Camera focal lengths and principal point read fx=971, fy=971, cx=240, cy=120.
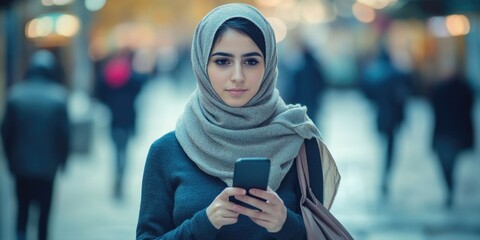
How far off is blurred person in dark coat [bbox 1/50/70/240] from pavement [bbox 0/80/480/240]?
46 cm

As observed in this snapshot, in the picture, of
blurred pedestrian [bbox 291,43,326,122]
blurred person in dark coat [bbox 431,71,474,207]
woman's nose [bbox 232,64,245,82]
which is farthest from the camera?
blurred pedestrian [bbox 291,43,326,122]

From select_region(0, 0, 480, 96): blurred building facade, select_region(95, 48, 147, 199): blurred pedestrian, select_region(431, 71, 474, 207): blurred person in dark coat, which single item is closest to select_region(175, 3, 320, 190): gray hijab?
select_region(0, 0, 480, 96): blurred building facade

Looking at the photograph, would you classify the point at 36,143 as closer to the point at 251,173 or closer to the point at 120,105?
the point at 120,105

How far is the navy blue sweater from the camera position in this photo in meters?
3.23

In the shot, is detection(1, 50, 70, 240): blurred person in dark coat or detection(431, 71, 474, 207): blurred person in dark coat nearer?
detection(1, 50, 70, 240): blurred person in dark coat

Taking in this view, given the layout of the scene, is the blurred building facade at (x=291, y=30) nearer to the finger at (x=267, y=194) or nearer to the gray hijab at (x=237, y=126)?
the gray hijab at (x=237, y=126)

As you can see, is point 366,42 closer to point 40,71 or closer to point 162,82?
point 162,82

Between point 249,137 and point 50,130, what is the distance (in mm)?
5930

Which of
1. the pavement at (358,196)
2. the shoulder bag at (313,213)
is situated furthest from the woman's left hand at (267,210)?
the pavement at (358,196)

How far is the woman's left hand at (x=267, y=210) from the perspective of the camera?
297 centimetres

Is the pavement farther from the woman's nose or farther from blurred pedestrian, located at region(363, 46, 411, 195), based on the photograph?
the woman's nose

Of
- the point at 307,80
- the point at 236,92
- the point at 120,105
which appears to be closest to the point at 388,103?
the point at 307,80

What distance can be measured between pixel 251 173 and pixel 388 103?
10.5 meters

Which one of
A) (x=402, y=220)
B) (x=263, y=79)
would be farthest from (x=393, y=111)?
(x=263, y=79)
